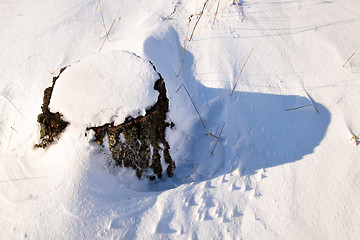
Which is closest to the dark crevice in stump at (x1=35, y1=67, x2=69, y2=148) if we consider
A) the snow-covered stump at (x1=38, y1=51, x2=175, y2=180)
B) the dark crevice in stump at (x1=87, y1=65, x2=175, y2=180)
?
the snow-covered stump at (x1=38, y1=51, x2=175, y2=180)

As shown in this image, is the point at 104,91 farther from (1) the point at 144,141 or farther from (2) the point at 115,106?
(1) the point at 144,141

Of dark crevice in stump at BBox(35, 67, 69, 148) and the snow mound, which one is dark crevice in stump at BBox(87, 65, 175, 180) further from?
dark crevice in stump at BBox(35, 67, 69, 148)

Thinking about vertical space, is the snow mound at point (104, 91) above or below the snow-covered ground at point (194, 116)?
above

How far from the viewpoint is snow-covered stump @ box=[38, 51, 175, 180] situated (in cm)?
145

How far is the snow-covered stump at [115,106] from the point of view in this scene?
1.45m

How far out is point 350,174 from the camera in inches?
68.0

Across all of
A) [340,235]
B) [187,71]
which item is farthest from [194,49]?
[340,235]

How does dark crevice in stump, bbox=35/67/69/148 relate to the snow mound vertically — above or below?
below

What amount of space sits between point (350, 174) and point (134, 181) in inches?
60.9

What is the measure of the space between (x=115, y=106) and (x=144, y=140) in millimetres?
285

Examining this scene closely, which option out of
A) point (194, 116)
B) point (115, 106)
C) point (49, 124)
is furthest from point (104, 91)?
point (194, 116)

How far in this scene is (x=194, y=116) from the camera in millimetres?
1990

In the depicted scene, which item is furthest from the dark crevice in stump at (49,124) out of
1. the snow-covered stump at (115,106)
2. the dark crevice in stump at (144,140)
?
the dark crevice in stump at (144,140)

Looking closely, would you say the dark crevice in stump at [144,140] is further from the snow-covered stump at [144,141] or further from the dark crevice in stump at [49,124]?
the dark crevice in stump at [49,124]
